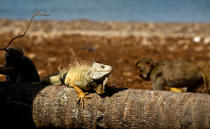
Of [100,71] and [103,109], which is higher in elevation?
[100,71]

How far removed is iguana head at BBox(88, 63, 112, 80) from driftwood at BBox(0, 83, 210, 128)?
1.06ft

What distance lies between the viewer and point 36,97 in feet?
13.1

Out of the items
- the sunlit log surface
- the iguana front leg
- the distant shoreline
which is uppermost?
the distant shoreline

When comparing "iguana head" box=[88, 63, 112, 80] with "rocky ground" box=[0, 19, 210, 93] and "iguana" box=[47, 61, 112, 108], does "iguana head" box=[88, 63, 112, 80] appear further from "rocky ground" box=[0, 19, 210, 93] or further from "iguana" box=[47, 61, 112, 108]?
"rocky ground" box=[0, 19, 210, 93]

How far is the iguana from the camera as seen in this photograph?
3600 mm

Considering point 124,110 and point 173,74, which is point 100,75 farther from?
point 173,74

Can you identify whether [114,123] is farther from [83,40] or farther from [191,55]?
[83,40]

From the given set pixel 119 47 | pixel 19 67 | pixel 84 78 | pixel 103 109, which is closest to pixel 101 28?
pixel 119 47

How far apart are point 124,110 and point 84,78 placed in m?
0.68

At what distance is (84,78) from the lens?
12.5 ft

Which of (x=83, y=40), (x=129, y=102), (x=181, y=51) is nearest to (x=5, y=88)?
(x=129, y=102)

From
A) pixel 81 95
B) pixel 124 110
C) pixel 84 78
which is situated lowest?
pixel 124 110

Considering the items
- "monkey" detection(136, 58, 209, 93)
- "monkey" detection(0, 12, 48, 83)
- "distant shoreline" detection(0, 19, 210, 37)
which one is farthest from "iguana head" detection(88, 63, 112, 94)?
"distant shoreline" detection(0, 19, 210, 37)

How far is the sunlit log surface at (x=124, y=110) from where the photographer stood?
3.51 meters
